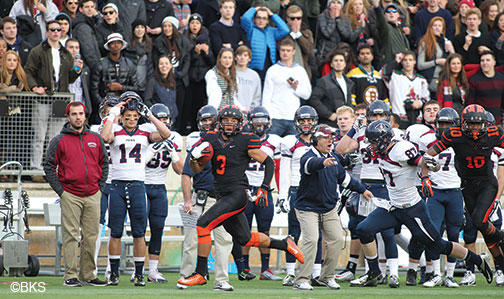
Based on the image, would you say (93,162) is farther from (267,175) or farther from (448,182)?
(448,182)

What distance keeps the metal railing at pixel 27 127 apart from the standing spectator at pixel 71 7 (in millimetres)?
2384

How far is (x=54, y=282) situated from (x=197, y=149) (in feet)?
8.24

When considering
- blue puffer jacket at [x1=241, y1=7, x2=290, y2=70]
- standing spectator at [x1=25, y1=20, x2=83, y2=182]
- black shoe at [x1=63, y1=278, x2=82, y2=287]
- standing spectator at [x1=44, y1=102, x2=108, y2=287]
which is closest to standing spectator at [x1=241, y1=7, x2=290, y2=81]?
blue puffer jacket at [x1=241, y1=7, x2=290, y2=70]

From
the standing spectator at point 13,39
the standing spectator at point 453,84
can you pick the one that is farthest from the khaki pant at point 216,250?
the standing spectator at point 453,84

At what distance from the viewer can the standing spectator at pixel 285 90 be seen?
14.0 metres

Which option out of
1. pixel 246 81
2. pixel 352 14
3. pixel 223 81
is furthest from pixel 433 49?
pixel 223 81

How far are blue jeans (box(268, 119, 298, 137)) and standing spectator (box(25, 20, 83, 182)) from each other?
3.17 meters

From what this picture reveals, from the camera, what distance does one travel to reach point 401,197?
407 inches

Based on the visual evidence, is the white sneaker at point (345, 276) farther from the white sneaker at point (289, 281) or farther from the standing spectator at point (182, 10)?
the standing spectator at point (182, 10)

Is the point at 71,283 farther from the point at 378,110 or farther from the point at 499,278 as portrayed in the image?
the point at 499,278

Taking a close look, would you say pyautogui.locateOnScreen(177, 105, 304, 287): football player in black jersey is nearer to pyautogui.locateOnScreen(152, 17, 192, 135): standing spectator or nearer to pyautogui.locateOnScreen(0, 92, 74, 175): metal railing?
pyautogui.locateOnScreen(0, 92, 74, 175): metal railing

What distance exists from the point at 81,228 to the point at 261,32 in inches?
234

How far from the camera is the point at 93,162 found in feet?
32.7

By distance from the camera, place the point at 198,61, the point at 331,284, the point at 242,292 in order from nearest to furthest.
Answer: the point at 242,292 → the point at 331,284 → the point at 198,61
